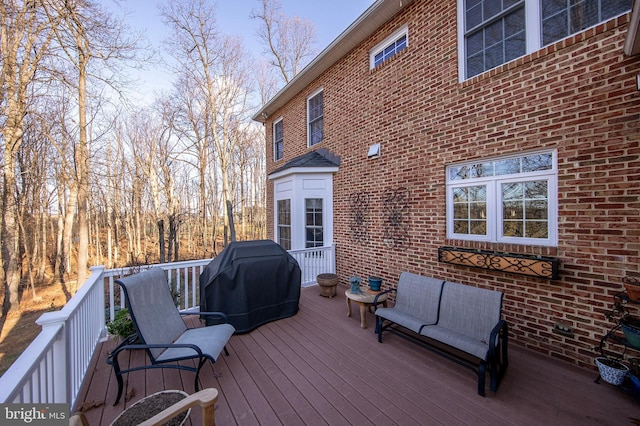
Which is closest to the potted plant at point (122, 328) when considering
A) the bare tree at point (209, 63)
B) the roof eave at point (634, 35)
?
the roof eave at point (634, 35)

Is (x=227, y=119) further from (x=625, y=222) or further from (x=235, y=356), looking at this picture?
(x=625, y=222)

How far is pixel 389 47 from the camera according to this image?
520 cm

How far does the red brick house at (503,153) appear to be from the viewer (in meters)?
2.70

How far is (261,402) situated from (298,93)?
7.78m

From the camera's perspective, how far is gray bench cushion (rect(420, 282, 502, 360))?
2.73m

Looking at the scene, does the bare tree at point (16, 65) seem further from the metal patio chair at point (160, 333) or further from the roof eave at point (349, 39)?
the metal patio chair at point (160, 333)

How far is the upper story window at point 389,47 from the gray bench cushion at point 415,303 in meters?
4.26

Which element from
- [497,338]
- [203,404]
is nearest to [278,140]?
[497,338]

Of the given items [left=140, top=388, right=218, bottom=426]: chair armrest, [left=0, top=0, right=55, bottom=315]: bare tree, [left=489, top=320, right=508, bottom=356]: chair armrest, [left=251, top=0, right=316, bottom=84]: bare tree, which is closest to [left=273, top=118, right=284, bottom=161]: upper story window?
[left=251, top=0, right=316, bottom=84]: bare tree

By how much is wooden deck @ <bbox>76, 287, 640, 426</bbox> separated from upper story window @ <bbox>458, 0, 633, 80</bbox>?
155 inches

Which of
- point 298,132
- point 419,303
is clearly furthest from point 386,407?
point 298,132

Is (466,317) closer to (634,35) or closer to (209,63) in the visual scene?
(634,35)

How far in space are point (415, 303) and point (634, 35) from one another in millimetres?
3430

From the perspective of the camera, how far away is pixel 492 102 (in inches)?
140
